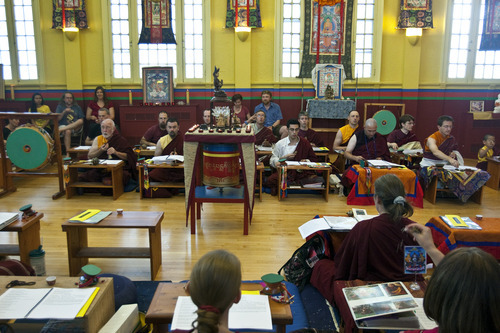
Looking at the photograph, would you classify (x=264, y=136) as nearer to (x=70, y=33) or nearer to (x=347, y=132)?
(x=347, y=132)

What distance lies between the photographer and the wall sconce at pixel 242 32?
9.52 metres

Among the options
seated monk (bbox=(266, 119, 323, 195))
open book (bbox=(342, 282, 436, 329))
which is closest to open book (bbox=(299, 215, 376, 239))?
open book (bbox=(342, 282, 436, 329))

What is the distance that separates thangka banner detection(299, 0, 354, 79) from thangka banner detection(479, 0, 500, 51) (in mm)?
3110

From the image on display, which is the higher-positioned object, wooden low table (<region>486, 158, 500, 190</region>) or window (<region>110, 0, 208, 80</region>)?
window (<region>110, 0, 208, 80</region>)

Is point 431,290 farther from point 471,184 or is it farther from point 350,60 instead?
point 350,60

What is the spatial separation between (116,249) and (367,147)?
14.2 feet

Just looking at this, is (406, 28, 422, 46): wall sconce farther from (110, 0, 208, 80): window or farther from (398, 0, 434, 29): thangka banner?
(110, 0, 208, 80): window

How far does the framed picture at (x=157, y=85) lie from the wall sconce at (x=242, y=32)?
177 centimetres

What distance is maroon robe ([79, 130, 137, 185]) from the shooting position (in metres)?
6.50

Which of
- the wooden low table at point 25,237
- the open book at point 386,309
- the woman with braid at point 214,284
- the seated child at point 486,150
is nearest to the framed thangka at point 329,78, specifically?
the seated child at point 486,150

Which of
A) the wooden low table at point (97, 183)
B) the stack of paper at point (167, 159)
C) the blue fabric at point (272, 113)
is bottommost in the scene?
the wooden low table at point (97, 183)

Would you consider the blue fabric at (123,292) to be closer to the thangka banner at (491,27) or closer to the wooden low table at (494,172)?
the wooden low table at (494,172)

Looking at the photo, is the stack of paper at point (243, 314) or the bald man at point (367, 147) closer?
the stack of paper at point (243, 314)

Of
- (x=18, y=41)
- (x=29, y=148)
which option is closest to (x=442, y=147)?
(x=29, y=148)
